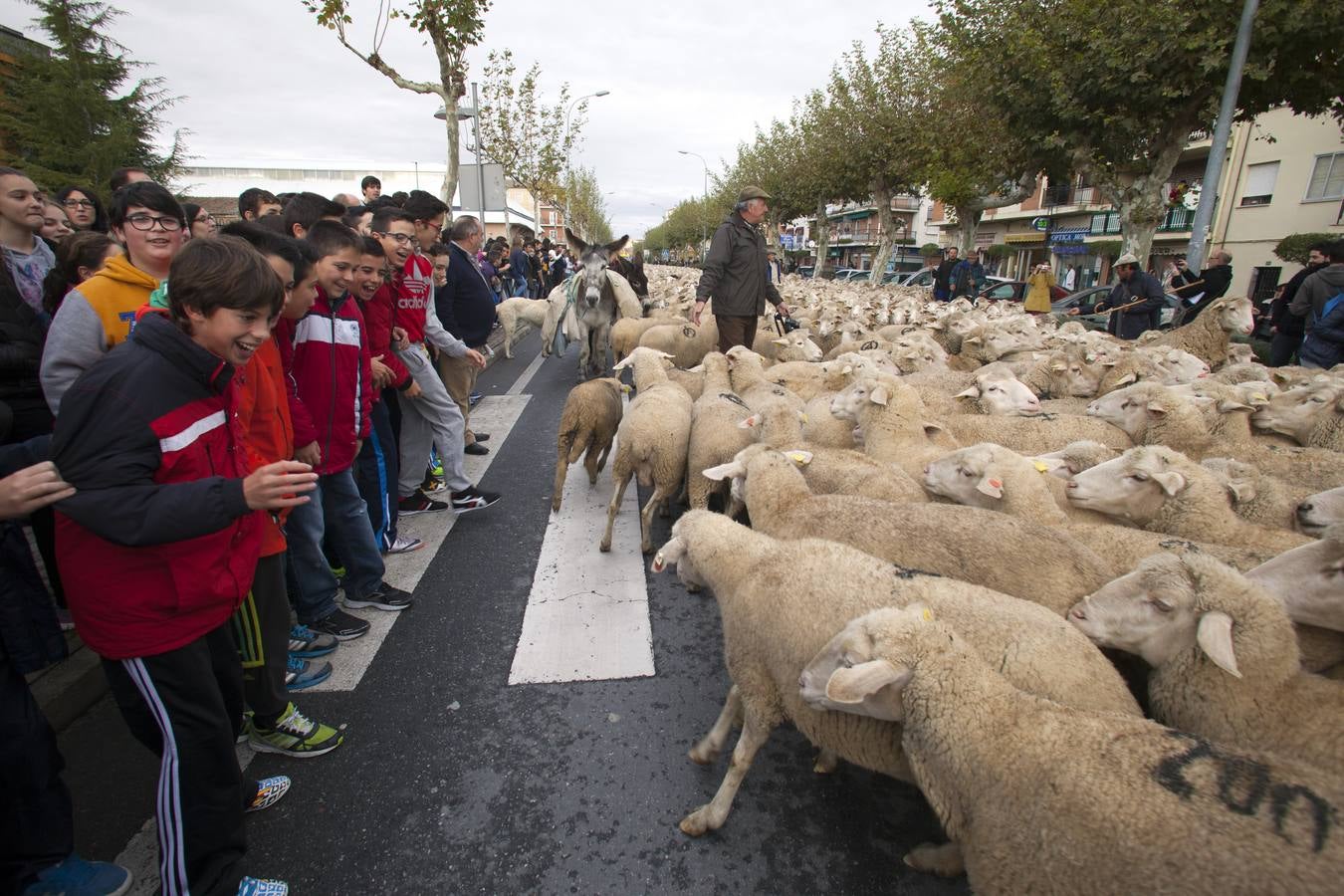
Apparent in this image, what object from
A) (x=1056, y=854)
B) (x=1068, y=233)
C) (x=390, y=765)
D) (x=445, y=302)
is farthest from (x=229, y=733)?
(x=1068, y=233)

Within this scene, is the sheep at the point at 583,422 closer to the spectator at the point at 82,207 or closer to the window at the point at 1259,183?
the spectator at the point at 82,207

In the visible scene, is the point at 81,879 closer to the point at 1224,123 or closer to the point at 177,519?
the point at 177,519

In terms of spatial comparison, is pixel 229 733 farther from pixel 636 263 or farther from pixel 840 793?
pixel 636 263

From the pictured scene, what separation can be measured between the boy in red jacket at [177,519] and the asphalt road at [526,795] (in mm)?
447

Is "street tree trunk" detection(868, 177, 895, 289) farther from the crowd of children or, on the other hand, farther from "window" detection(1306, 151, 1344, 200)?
the crowd of children

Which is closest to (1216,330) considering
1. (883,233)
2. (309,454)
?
(309,454)

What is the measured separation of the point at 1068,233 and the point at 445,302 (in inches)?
1647

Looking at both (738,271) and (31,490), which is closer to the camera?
(31,490)

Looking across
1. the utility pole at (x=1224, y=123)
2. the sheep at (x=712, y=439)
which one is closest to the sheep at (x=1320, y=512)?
the sheep at (x=712, y=439)

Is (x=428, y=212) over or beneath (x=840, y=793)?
over

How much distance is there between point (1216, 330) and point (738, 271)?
16.9 feet

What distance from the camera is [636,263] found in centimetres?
1319

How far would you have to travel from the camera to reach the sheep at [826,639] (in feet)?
6.45

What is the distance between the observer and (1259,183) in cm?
2205
